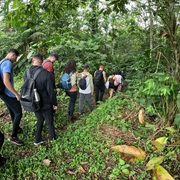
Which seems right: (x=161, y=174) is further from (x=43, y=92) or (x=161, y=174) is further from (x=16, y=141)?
(x=16, y=141)

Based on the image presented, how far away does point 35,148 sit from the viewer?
378 centimetres

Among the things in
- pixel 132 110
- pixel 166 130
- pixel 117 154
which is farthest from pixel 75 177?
pixel 132 110

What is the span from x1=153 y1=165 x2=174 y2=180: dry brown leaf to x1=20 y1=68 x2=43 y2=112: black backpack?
2.27m

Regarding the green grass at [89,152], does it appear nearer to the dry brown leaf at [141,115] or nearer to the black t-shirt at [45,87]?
the dry brown leaf at [141,115]

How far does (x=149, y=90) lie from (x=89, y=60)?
7190 mm

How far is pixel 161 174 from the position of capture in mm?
2684

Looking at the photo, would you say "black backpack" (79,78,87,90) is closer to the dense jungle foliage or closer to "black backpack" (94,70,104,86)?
the dense jungle foliage

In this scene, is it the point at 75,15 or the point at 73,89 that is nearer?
the point at 73,89

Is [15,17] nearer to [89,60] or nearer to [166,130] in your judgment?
[166,130]

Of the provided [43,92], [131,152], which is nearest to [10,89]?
[43,92]

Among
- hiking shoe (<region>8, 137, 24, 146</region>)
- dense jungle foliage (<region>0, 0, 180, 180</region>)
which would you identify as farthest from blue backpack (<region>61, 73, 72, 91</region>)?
hiking shoe (<region>8, 137, 24, 146</region>)

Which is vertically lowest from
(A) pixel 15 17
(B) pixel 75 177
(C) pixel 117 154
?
(B) pixel 75 177

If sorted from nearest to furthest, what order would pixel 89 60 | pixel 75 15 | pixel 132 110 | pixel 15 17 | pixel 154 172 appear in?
pixel 15 17, pixel 154 172, pixel 132 110, pixel 89 60, pixel 75 15

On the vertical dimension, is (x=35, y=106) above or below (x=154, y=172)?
above
